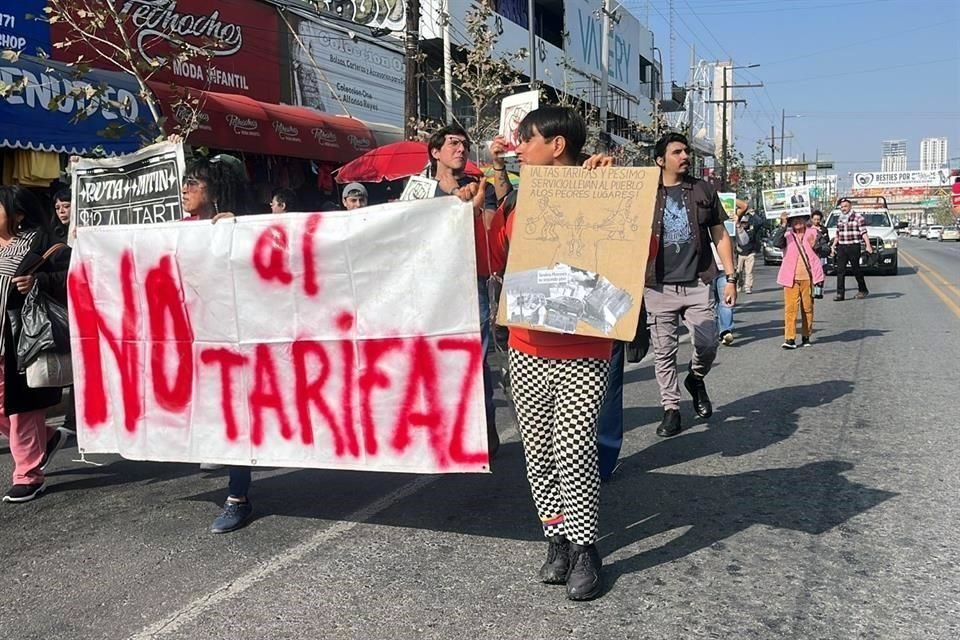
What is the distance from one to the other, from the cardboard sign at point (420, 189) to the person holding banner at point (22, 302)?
198 cm

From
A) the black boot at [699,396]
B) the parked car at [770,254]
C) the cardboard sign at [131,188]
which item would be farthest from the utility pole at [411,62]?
the parked car at [770,254]

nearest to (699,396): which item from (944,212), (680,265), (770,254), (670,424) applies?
(670,424)

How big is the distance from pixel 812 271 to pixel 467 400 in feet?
26.2

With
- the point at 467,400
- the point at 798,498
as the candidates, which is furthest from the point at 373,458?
the point at 798,498

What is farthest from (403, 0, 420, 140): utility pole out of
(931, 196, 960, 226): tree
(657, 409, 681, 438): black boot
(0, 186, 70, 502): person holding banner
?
(931, 196, 960, 226): tree

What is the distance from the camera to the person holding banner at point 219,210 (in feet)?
13.6

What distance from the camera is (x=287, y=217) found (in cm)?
381

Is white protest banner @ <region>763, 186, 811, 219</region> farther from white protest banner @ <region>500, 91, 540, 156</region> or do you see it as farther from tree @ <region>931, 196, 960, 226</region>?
tree @ <region>931, 196, 960, 226</region>

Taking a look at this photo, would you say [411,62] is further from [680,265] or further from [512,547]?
[512,547]

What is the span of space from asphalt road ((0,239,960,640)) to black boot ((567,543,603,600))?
2.1 inches

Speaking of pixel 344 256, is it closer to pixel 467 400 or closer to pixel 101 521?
pixel 467 400

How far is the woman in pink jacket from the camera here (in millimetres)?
10094

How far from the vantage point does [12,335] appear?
4.78 meters

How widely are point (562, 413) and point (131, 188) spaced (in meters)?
2.79
